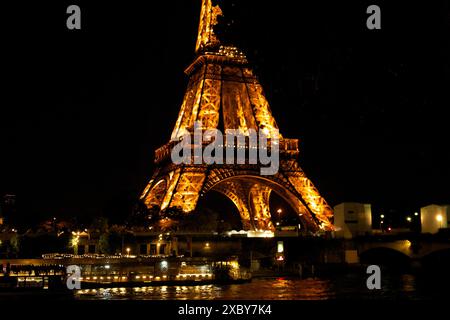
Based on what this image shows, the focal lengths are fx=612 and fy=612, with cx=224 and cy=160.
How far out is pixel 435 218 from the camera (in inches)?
1940

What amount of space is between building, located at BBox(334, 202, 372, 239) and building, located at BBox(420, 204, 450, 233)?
15.4 feet

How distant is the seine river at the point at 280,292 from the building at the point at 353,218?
1369cm

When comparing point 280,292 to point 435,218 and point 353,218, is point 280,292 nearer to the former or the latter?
point 353,218

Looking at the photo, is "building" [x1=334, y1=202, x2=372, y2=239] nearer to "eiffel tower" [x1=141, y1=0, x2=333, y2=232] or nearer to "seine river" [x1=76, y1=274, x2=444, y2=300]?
"eiffel tower" [x1=141, y1=0, x2=333, y2=232]

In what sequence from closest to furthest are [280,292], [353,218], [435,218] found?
[280,292], [353,218], [435,218]

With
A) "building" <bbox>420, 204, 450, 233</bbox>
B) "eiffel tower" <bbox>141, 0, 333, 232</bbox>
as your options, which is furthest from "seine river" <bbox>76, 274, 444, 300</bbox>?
"building" <bbox>420, 204, 450, 233</bbox>

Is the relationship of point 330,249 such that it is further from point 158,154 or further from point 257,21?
point 257,21

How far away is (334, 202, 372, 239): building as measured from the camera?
47.7 metres

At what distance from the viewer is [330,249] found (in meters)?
44.3

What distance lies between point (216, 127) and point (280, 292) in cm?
2378

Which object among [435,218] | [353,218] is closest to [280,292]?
[353,218]

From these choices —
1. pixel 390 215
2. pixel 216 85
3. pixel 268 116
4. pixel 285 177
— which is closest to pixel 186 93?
pixel 216 85

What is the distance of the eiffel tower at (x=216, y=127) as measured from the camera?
45875 millimetres

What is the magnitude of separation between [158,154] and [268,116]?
987 cm
